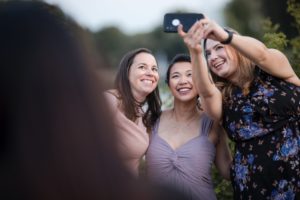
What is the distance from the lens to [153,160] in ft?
11.3

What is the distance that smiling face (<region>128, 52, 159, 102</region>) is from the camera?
11.8 ft

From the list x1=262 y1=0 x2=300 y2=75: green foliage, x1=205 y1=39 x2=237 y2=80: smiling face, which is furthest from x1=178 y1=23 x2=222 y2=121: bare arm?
x1=262 y1=0 x2=300 y2=75: green foliage

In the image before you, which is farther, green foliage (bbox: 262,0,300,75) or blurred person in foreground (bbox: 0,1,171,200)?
green foliage (bbox: 262,0,300,75)

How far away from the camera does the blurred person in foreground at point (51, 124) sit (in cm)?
90

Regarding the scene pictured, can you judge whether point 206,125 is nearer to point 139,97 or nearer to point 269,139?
point 139,97

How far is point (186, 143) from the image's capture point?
346cm

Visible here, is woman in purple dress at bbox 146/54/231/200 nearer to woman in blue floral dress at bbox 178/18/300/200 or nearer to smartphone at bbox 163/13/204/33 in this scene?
woman in blue floral dress at bbox 178/18/300/200

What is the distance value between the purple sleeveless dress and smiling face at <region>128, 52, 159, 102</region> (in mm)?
400

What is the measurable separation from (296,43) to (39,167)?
379 cm

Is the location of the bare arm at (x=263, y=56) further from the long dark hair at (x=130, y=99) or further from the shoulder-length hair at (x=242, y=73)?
the long dark hair at (x=130, y=99)

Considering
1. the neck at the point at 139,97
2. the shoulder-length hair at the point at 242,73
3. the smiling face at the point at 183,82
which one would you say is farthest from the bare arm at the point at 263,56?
the neck at the point at 139,97

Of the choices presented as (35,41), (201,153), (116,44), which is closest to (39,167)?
(35,41)

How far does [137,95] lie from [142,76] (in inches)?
6.4

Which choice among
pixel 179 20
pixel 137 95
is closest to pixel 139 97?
pixel 137 95
